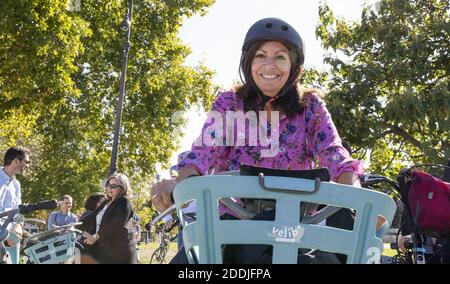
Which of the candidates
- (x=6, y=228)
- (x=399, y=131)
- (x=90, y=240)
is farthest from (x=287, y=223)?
(x=399, y=131)

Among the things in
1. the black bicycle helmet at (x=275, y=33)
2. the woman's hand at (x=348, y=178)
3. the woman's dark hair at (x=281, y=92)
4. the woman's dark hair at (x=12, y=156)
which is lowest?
the woman's dark hair at (x=12, y=156)

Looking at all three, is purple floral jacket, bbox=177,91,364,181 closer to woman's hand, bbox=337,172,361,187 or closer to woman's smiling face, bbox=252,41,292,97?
woman's smiling face, bbox=252,41,292,97

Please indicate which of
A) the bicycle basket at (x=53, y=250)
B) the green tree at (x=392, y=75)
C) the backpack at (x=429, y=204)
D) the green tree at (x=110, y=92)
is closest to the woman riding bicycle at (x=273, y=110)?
the backpack at (x=429, y=204)

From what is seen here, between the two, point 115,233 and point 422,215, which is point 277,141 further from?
point 115,233

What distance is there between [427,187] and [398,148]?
14818 millimetres

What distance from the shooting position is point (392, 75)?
1662 centimetres

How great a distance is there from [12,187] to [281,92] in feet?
20.0

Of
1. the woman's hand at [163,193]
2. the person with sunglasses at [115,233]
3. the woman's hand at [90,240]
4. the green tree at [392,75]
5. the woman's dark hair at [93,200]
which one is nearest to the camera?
the woman's hand at [163,193]

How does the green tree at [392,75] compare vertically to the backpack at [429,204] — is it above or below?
above

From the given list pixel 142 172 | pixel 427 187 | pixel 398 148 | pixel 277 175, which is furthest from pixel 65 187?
pixel 277 175

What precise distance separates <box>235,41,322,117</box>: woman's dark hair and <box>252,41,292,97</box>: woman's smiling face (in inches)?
Answer: 0.8

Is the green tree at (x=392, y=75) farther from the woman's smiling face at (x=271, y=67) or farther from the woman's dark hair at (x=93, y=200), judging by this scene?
the woman's smiling face at (x=271, y=67)

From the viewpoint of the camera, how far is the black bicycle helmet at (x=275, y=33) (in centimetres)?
297

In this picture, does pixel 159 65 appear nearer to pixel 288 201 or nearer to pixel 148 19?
pixel 148 19
